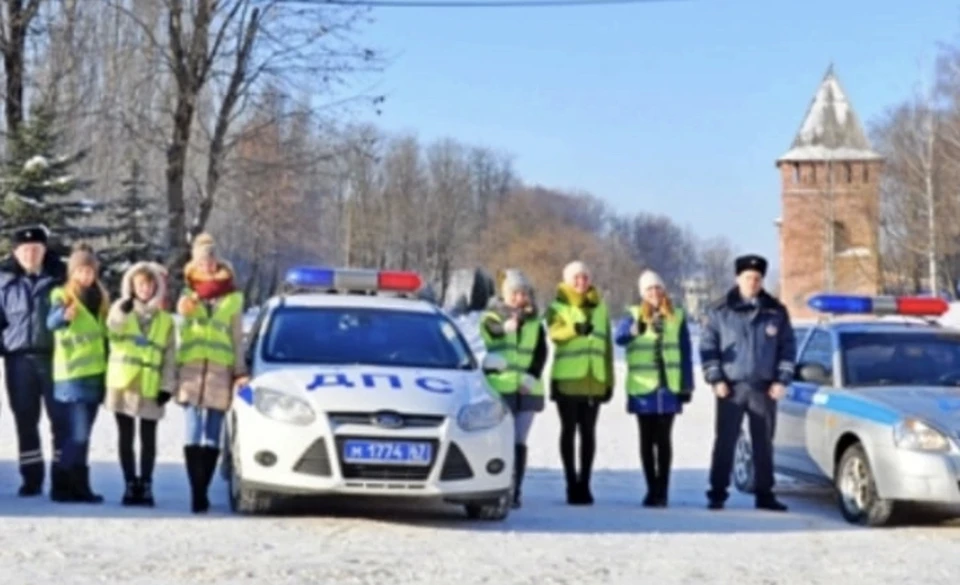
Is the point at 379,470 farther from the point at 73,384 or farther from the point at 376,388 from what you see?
the point at 73,384

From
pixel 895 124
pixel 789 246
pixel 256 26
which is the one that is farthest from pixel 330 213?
pixel 256 26

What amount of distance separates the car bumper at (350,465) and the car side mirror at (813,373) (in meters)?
3.17

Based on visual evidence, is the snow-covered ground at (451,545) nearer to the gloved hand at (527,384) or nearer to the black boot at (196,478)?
the black boot at (196,478)

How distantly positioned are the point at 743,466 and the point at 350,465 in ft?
15.7

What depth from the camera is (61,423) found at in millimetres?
10523

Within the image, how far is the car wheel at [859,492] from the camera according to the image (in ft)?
34.8

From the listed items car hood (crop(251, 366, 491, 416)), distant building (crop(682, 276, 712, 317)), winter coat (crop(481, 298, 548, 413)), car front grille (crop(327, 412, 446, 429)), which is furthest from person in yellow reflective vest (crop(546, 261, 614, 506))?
distant building (crop(682, 276, 712, 317))

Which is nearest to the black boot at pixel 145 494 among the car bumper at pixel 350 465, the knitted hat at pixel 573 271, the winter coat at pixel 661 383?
the car bumper at pixel 350 465

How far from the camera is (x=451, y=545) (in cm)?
877

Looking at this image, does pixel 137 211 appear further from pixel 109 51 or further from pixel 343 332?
pixel 343 332

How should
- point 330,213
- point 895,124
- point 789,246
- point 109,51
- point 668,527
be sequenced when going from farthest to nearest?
1. point 330,213
2. point 789,246
3. point 895,124
4. point 109,51
5. point 668,527

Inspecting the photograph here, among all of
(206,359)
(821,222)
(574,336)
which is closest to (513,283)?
(574,336)

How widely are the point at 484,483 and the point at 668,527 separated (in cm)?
148

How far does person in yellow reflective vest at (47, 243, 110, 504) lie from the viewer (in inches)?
407
